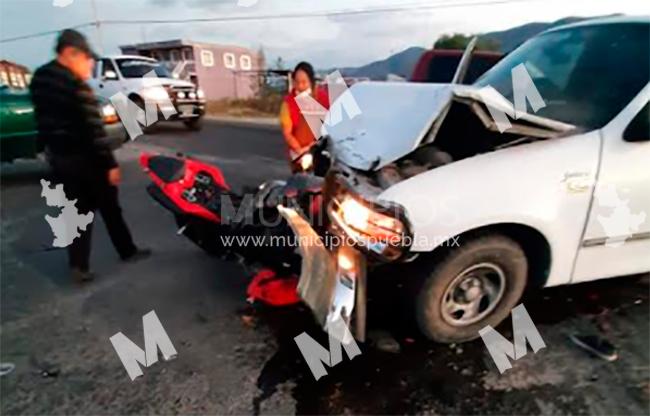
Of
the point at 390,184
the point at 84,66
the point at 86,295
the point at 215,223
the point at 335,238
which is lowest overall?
the point at 86,295

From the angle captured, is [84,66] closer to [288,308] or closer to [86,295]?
[86,295]

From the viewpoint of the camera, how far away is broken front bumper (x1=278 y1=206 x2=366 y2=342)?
2070 mm

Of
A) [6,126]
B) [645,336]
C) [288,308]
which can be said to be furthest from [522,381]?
[6,126]

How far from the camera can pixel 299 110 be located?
3738 millimetres

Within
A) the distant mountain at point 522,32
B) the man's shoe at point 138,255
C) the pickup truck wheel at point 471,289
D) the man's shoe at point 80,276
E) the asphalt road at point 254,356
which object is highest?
the distant mountain at point 522,32

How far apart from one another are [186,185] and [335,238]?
1366 millimetres

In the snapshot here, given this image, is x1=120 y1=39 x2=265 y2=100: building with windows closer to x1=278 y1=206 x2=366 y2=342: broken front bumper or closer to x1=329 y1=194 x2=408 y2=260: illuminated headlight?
x1=278 y1=206 x2=366 y2=342: broken front bumper

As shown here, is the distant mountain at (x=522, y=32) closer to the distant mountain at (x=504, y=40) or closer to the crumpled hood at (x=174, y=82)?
the distant mountain at (x=504, y=40)

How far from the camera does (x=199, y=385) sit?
2.12 m

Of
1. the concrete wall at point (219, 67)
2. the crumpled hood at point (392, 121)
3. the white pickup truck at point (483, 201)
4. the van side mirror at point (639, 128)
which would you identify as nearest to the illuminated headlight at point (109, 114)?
the concrete wall at point (219, 67)

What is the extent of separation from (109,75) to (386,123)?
210 centimetres

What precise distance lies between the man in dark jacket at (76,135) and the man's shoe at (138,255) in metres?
0.20

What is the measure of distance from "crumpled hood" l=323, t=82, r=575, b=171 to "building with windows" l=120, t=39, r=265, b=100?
1421mm

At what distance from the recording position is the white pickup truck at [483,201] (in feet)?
6.60
